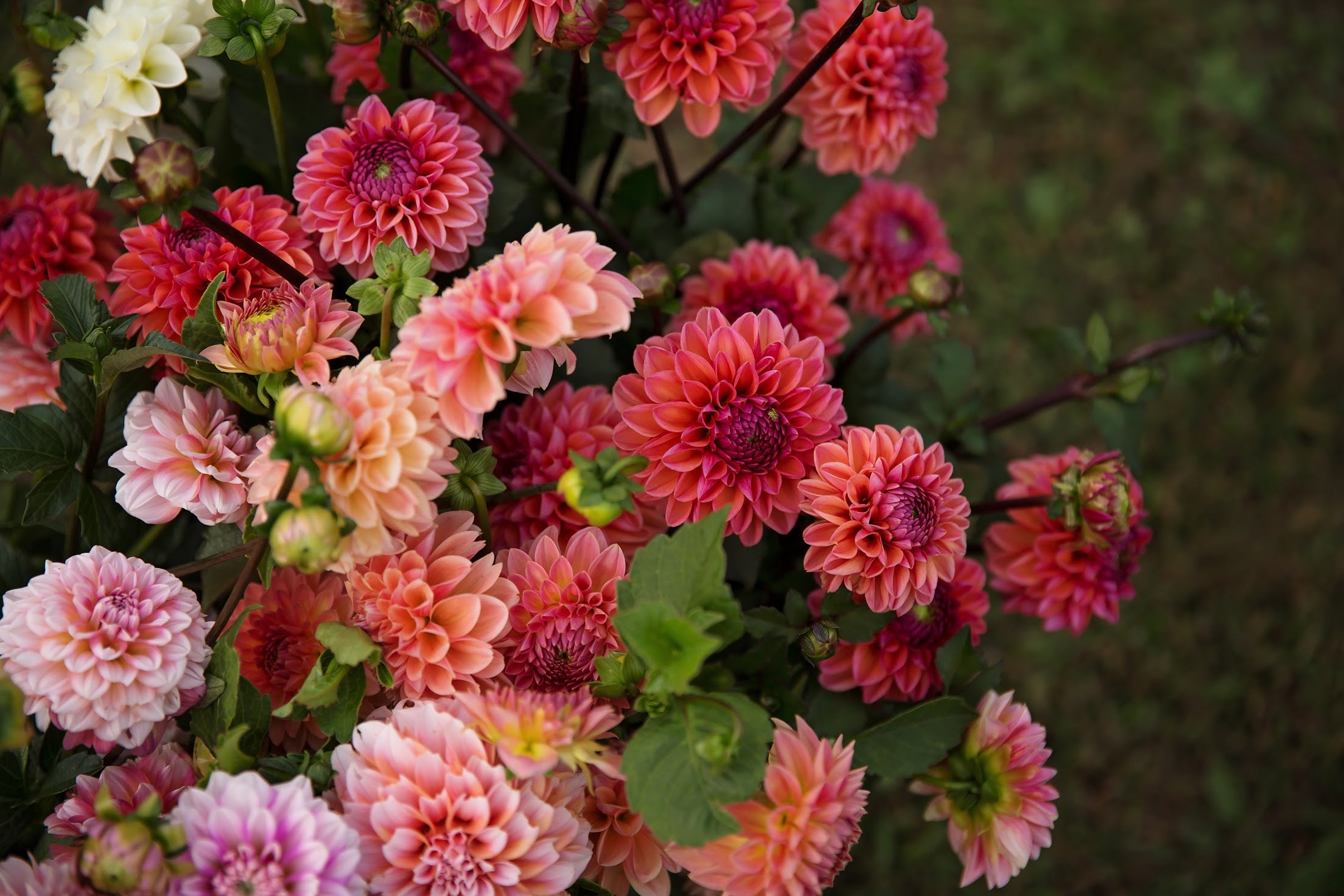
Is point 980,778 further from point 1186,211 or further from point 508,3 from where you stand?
point 1186,211

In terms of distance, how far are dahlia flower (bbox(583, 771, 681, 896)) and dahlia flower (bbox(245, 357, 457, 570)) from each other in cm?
18

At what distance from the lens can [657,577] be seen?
0.48 m

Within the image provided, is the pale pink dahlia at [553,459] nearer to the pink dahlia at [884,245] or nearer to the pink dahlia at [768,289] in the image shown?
the pink dahlia at [768,289]

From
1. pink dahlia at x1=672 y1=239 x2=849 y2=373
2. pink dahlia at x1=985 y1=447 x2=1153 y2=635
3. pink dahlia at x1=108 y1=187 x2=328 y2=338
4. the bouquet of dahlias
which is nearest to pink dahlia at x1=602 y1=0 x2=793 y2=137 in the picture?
the bouquet of dahlias

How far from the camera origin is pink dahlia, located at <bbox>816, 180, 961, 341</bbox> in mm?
843

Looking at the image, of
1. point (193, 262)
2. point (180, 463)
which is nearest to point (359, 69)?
point (193, 262)

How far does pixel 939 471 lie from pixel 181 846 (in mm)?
401

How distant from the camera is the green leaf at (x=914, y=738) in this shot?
570 mm

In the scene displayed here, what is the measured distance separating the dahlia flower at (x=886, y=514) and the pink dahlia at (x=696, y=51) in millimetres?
241

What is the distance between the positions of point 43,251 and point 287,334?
0.24 m

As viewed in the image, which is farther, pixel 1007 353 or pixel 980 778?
pixel 1007 353

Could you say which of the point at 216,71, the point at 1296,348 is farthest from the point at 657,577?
the point at 1296,348

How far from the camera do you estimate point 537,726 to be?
0.46 meters

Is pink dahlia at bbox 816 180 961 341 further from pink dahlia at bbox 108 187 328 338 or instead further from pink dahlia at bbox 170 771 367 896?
pink dahlia at bbox 170 771 367 896
